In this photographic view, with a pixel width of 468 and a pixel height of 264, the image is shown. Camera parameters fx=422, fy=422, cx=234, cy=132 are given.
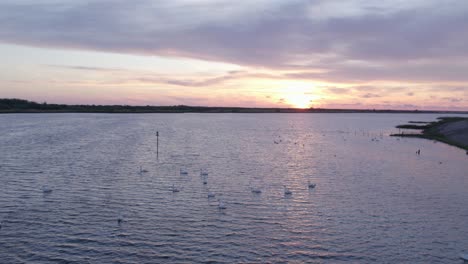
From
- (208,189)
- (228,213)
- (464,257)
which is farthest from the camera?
(208,189)

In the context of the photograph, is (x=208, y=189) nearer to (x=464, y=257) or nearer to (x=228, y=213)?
(x=228, y=213)

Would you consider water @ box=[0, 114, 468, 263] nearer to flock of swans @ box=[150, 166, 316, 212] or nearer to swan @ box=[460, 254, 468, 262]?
swan @ box=[460, 254, 468, 262]

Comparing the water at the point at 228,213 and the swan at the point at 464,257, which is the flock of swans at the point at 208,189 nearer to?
the water at the point at 228,213

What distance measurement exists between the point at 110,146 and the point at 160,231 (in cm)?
4008

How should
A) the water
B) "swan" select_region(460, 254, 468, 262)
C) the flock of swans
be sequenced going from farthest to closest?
the flock of swans < the water < "swan" select_region(460, 254, 468, 262)

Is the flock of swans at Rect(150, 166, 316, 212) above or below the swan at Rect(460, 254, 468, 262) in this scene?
above

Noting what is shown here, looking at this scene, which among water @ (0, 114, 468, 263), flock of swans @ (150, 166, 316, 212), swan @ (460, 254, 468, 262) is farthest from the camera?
flock of swans @ (150, 166, 316, 212)

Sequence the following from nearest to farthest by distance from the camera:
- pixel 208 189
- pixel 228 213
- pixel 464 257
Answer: pixel 464 257, pixel 228 213, pixel 208 189

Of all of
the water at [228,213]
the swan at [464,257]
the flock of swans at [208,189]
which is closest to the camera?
the swan at [464,257]

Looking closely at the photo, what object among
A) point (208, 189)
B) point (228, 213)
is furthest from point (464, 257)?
point (208, 189)

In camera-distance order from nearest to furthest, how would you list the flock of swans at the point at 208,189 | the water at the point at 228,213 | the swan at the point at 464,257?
1. the swan at the point at 464,257
2. the water at the point at 228,213
3. the flock of swans at the point at 208,189

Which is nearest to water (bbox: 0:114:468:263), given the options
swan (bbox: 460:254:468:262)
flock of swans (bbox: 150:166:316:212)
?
swan (bbox: 460:254:468:262)

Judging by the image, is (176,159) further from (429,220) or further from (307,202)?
(429,220)

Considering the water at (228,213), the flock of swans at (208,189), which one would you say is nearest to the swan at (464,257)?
→ the water at (228,213)
